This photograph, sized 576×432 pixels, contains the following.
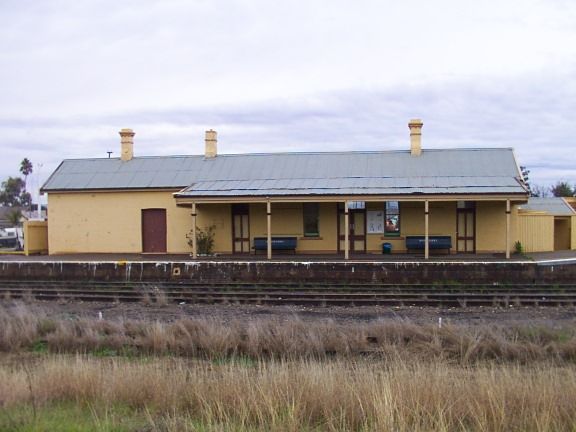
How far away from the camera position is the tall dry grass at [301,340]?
33.4ft

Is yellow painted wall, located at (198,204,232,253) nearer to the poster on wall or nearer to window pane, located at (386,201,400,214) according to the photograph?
the poster on wall

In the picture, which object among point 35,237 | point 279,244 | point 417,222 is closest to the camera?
point 279,244

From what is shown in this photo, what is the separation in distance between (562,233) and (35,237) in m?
25.5

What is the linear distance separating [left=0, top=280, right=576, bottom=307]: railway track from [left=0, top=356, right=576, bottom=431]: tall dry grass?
9891mm

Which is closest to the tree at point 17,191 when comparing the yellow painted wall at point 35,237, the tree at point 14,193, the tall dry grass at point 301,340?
the tree at point 14,193

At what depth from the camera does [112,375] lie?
23.4 feet

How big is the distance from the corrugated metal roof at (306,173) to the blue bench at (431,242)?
217cm

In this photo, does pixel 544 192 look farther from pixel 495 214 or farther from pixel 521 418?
pixel 521 418

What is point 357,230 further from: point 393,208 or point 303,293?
point 303,293

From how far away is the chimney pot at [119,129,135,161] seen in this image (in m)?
32.6

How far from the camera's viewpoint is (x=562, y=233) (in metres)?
30.8

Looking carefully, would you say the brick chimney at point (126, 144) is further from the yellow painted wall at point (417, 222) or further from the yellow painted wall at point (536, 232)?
the yellow painted wall at point (536, 232)

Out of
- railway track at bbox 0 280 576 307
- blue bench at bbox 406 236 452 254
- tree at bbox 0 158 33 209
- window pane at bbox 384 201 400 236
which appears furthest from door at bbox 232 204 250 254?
tree at bbox 0 158 33 209

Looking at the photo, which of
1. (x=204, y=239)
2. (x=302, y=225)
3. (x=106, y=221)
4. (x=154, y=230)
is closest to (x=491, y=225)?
(x=302, y=225)
